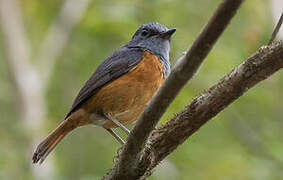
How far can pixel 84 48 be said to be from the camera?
737 cm

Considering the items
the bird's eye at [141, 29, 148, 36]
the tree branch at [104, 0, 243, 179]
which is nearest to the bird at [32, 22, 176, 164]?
the bird's eye at [141, 29, 148, 36]

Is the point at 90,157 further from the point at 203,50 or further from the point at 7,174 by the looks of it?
the point at 203,50

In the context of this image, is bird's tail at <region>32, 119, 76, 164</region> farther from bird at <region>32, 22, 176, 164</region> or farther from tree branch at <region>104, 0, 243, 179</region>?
tree branch at <region>104, 0, 243, 179</region>

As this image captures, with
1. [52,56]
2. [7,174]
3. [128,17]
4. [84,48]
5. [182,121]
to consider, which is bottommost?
[182,121]

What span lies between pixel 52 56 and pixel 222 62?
2894 mm

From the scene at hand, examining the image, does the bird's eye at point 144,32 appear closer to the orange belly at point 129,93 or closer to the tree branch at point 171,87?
the orange belly at point 129,93

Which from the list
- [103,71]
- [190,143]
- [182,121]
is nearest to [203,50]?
[182,121]

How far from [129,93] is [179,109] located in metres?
0.96

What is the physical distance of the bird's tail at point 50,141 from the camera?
507 centimetres

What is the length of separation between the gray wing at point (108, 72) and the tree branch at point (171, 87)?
1.50m

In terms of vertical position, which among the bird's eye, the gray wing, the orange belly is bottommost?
the orange belly

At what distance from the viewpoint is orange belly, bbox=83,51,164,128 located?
4.77 metres

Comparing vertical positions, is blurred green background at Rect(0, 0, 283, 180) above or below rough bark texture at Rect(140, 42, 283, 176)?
above

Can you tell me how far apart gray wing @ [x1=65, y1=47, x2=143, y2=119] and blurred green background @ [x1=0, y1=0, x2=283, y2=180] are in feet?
2.69
